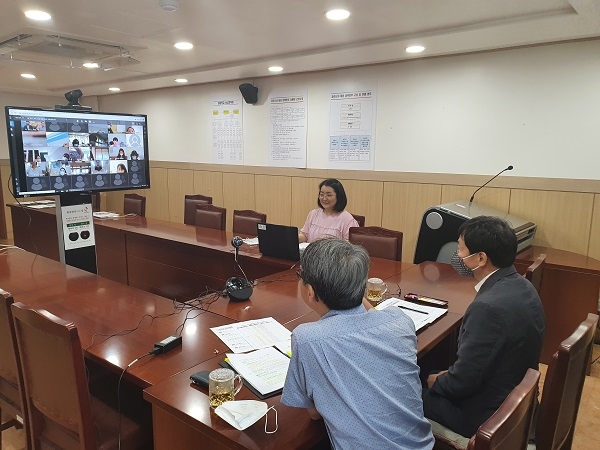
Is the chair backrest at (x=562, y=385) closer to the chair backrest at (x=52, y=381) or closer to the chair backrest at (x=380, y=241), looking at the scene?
the chair backrest at (x=52, y=381)

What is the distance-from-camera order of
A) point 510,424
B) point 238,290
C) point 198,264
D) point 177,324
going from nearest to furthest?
point 510,424 → point 177,324 → point 238,290 → point 198,264

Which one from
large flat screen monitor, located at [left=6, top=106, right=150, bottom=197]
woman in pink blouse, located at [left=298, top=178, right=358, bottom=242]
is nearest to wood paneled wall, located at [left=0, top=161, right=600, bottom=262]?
woman in pink blouse, located at [left=298, top=178, right=358, bottom=242]

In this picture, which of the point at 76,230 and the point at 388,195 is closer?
the point at 76,230

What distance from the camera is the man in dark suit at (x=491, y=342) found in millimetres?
1403

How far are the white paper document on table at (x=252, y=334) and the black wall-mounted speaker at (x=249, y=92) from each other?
399 centimetres

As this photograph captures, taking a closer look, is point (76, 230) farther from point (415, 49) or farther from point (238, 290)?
point (415, 49)

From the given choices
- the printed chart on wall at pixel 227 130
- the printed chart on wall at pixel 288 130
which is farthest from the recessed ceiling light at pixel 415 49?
Answer: the printed chart on wall at pixel 227 130

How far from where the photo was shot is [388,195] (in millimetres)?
4430

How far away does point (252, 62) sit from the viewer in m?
4.34

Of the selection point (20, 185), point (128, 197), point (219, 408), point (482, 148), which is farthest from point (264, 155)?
point (219, 408)

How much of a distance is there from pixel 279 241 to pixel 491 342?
1.70m

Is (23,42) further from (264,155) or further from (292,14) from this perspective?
(264,155)

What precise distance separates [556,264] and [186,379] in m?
2.75

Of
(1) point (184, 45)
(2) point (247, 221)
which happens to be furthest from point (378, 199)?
(1) point (184, 45)
